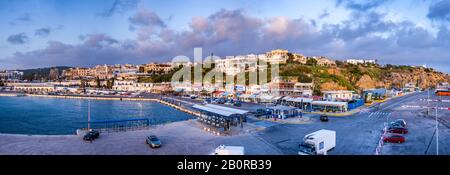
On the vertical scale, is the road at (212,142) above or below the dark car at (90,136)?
below

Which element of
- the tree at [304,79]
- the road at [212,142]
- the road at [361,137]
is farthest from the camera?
the tree at [304,79]

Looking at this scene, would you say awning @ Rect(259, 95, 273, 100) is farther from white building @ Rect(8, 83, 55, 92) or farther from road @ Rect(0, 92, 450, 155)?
white building @ Rect(8, 83, 55, 92)

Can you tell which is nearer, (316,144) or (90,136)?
(316,144)

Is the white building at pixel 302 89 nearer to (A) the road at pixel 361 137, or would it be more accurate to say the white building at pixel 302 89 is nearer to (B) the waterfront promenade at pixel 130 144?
(A) the road at pixel 361 137

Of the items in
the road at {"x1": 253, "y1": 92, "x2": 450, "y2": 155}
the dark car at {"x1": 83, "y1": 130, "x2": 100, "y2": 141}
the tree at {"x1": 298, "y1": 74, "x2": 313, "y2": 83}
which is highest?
the tree at {"x1": 298, "y1": 74, "x2": 313, "y2": 83}

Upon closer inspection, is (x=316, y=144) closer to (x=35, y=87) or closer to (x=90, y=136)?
(x=90, y=136)

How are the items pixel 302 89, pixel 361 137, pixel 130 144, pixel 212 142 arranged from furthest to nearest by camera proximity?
pixel 302 89
pixel 361 137
pixel 212 142
pixel 130 144

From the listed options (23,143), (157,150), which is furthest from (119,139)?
(23,143)

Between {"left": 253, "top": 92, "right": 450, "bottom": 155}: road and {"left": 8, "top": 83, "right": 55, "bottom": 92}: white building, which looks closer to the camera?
{"left": 253, "top": 92, "right": 450, "bottom": 155}: road

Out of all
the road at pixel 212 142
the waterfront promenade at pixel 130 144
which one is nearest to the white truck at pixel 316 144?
the road at pixel 212 142

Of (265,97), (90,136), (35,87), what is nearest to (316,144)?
(90,136)

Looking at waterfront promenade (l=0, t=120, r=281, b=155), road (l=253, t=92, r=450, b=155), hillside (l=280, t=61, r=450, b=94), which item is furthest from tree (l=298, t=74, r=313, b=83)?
waterfront promenade (l=0, t=120, r=281, b=155)

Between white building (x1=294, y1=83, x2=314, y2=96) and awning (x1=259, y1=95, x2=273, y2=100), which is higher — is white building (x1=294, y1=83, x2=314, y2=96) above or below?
above
